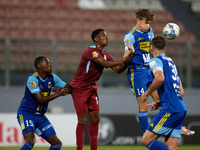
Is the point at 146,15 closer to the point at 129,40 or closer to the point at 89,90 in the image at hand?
the point at 129,40

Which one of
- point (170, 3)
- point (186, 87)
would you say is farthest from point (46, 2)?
point (186, 87)

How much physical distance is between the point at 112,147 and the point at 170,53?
339 cm

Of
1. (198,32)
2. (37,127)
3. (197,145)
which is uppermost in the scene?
(198,32)

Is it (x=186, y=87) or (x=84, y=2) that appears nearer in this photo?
(x=186, y=87)

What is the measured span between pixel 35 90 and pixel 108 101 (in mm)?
4530

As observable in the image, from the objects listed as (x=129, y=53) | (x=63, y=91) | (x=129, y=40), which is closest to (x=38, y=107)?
(x=63, y=91)

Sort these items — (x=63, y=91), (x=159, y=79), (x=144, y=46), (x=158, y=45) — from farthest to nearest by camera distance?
(x=144, y=46) → (x=63, y=91) → (x=158, y=45) → (x=159, y=79)

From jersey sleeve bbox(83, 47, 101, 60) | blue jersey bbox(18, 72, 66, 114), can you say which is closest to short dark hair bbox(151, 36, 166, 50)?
jersey sleeve bbox(83, 47, 101, 60)

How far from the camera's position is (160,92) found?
409cm

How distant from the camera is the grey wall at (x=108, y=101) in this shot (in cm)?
887

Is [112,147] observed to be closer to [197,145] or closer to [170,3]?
[197,145]

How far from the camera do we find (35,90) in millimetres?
4738

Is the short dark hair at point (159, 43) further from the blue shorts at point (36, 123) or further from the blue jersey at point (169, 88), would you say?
the blue shorts at point (36, 123)

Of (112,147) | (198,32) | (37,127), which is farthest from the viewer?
(198,32)
